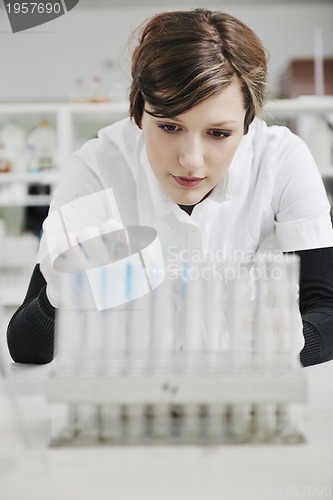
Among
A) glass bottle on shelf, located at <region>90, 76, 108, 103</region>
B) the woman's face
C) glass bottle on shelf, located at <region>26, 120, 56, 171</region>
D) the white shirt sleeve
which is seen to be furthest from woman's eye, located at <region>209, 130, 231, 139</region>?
glass bottle on shelf, located at <region>26, 120, 56, 171</region>

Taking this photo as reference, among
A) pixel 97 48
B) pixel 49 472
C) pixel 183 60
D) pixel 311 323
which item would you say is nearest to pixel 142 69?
pixel 183 60

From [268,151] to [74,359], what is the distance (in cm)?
62

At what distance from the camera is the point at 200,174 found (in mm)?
859

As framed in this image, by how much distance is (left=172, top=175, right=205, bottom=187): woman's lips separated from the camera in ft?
2.87

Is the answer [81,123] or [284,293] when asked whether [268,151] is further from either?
[81,123]

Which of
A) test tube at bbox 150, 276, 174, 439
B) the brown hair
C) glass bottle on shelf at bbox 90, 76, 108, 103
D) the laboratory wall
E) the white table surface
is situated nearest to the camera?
the white table surface

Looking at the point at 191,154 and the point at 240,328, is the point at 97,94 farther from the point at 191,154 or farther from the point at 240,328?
the point at 240,328

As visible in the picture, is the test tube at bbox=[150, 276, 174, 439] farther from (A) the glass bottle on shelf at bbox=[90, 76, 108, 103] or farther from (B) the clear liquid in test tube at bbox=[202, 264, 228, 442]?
(A) the glass bottle on shelf at bbox=[90, 76, 108, 103]

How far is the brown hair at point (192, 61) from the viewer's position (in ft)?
2.52

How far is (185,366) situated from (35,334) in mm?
422

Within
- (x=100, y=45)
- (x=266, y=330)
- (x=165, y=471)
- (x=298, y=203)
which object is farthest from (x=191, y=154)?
(x=100, y=45)

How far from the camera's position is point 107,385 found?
17.7 inches

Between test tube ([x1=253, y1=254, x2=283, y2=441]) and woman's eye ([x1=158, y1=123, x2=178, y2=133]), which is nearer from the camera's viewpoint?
test tube ([x1=253, y1=254, x2=283, y2=441])

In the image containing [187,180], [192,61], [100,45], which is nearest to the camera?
[192,61]
